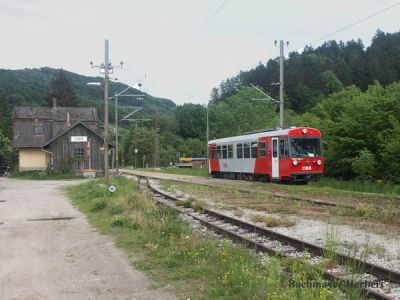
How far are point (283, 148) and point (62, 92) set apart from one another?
96426 mm

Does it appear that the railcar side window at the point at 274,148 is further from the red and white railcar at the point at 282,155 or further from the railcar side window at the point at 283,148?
the railcar side window at the point at 283,148

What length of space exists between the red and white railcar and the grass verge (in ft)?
45.3

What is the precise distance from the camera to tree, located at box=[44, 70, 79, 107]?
112312 millimetres

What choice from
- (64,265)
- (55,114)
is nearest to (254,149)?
(64,265)

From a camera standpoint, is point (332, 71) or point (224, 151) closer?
point (224, 151)

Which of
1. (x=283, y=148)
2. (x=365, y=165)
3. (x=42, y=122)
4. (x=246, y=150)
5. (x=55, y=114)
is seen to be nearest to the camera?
(x=365, y=165)

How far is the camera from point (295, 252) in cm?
854

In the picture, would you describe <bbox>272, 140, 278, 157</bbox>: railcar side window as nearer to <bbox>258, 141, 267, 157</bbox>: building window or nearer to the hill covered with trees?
<bbox>258, 141, 267, 157</bbox>: building window

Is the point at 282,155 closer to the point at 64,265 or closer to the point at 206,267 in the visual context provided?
the point at 64,265

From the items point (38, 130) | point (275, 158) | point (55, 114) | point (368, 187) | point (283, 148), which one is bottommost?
point (368, 187)

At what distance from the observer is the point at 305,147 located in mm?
25031

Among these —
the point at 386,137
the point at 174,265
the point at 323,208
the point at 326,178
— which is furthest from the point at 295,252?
the point at 326,178

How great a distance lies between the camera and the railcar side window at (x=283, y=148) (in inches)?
974

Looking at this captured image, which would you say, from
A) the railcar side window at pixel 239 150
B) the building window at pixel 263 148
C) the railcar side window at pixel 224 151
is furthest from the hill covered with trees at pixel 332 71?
the building window at pixel 263 148
